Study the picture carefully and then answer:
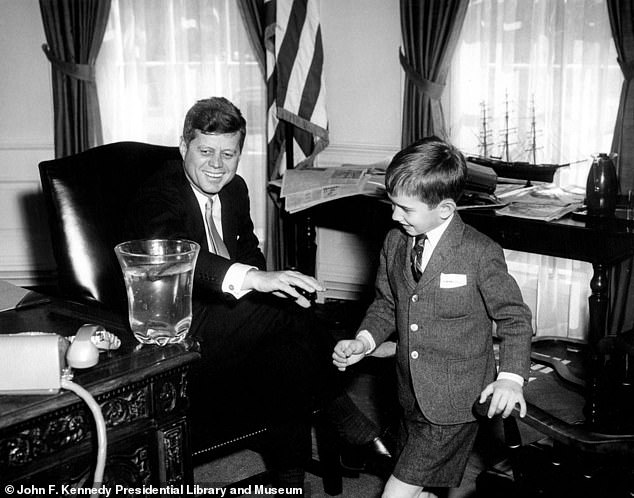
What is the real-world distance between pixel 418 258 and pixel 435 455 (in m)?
0.47

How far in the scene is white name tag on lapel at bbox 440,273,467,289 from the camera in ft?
5.85

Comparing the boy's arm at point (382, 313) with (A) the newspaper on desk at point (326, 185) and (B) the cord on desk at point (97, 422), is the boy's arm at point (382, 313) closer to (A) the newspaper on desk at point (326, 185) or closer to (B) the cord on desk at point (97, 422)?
(B) the cord on desk at point (97, 422)

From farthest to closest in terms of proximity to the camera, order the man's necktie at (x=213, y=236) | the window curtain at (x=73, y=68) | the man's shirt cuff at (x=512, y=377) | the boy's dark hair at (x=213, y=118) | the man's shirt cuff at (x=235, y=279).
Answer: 1. the window curtain at (x=73, y=68)
2. the man's necktie at (x=213, y=236)
3. the boy's dark hair at (x=213, y=118)
4. the man's shirt cuff at (x=235, y=279)
5. the man's shirt cuff at (x=512, y=377)

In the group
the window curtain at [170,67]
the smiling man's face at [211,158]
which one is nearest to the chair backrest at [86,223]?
the smiling man's face at [211,158]

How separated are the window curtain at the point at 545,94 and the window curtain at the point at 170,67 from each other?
1.21 metres

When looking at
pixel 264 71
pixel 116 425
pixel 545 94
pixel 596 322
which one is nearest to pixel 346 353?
pixel 116 425

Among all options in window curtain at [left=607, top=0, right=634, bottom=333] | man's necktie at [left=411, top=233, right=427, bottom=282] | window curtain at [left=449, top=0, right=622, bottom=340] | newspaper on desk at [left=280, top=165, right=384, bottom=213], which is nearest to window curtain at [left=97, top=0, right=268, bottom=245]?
newspaper on desk at [left=280, top=165, right=384, bottom=213]

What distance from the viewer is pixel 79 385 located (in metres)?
1.27

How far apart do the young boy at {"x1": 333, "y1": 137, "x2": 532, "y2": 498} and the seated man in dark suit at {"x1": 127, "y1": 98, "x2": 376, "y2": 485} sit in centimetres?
31

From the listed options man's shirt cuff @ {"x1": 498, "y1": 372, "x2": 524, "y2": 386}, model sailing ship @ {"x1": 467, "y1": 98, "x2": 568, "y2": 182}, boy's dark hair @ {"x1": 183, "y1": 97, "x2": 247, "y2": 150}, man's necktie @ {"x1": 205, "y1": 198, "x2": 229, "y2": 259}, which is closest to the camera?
man's shirt cuff @ {"x1": 498, "y1": 372, "x2": 524, "y2": 386}

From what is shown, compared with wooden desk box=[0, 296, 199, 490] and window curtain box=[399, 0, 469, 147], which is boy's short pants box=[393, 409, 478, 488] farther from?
window curtain box=[399, 0, 469, 147]

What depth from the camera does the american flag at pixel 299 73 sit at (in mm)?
4020

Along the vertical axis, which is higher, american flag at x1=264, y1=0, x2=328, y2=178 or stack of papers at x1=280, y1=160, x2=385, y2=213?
american flag at x1=264, y1=0, x2=328, y2=178

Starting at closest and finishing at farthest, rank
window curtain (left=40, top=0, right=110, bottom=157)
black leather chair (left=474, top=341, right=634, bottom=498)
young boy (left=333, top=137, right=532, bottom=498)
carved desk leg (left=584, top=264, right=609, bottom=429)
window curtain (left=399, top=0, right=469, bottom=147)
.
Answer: black leather chair (left=474, top=341, right=634, bottom=498)
young boy (left=333, top=137, right=532, bottom=498)
carved desk leg (left=584, top=264, right=609, bottom=429)
window curtain (left=399, top=0, right=469, bottom=147)
window curtain (left=40, top=0, right=110, bottom=157)
